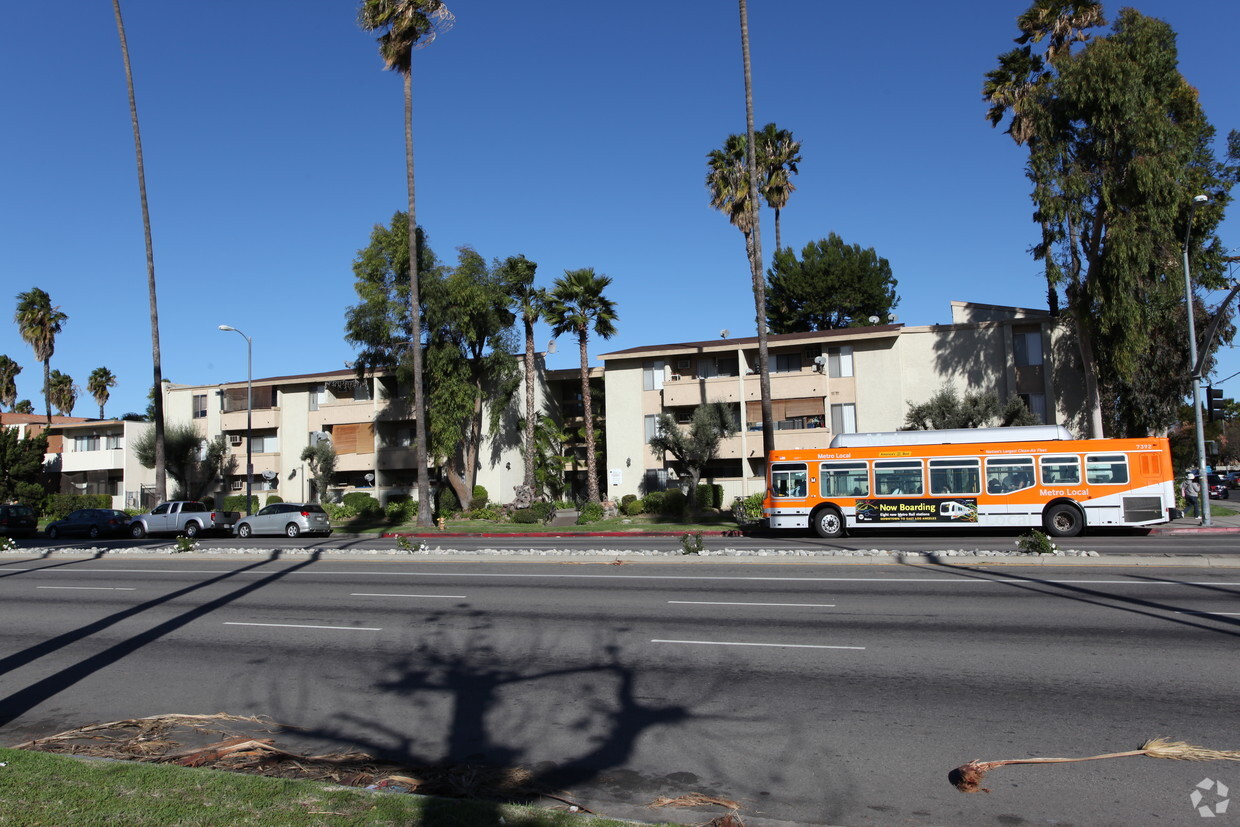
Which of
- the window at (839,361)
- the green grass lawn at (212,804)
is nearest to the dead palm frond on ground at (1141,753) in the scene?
the green grass lawn at (212,804)

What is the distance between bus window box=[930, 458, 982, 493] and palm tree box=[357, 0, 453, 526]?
2148 cm

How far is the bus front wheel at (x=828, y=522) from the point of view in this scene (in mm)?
27281

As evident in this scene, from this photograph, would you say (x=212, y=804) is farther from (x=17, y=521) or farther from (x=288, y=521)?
(x=17, y=521)

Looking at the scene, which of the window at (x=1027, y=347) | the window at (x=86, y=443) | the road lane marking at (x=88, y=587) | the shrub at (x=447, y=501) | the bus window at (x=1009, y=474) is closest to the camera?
the road lane marking at (x=88, y=587)

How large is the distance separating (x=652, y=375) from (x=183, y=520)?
74.1 ft

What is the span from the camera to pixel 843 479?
89.3ft

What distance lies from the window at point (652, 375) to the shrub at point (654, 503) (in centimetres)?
594

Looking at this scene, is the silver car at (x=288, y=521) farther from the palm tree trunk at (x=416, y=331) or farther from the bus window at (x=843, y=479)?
the bus window at (x=843, y=479)

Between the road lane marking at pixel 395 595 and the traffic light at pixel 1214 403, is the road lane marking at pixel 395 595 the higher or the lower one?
the lower one

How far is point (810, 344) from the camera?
4259 centimetres

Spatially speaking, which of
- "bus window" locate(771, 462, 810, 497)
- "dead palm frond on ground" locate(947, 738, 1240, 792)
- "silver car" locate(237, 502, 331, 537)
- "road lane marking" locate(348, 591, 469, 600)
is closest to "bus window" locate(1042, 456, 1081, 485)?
"bus window" locate(771, 462, 810, 497)

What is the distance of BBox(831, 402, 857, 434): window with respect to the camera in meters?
41.5

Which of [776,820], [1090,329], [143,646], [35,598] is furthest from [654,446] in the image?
[776,820]

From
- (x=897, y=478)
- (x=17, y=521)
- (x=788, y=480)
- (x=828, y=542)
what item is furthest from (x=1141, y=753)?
(x=17, y=521)
